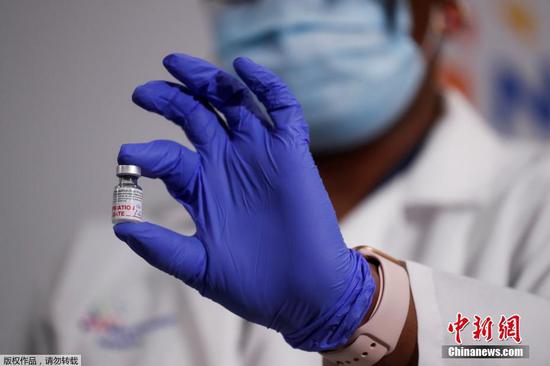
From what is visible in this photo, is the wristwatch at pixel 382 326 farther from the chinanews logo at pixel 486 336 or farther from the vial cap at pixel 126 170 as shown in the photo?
the vial cap at pixel 126 170

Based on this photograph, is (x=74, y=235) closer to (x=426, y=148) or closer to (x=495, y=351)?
(x=426, y=148)

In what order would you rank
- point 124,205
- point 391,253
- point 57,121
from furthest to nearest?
point 57,121
point 391,253
point 124,205

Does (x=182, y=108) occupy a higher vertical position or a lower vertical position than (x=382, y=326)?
higher

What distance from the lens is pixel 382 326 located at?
639 millimetres

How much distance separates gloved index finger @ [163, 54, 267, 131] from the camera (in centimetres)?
69

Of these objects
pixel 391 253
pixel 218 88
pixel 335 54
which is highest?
pixel 335 54

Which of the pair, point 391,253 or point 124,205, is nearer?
point 124,205

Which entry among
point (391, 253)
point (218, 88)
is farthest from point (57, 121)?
point (391, 253)

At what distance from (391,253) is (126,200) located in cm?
49

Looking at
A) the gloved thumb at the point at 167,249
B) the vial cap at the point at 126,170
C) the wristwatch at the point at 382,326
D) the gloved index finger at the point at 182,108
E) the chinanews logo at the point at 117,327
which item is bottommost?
the chinanews logo at the point at 117,327

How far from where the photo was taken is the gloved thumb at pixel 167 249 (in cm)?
62

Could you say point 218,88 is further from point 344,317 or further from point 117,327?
point 117,327

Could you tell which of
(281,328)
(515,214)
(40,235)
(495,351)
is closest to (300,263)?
(281,328)

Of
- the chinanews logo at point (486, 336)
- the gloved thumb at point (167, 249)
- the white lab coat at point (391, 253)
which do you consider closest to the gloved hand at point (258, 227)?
the gloved thumb at point (167, 249)
